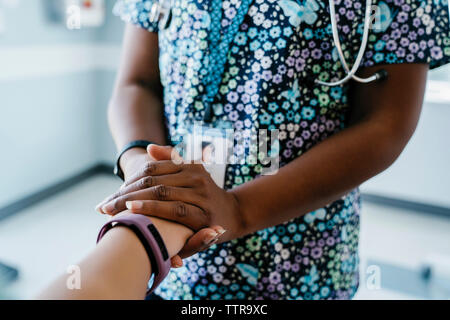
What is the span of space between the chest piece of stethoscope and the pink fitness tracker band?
43 cm

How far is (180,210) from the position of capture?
57cm

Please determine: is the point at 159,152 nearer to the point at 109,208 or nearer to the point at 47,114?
the point at 109,208

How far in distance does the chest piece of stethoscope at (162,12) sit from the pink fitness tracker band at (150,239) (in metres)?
0.43

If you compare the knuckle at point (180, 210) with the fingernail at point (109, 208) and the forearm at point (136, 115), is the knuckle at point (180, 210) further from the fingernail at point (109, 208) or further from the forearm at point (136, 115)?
the forearm at point (136, 115)

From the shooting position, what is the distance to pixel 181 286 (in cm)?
79

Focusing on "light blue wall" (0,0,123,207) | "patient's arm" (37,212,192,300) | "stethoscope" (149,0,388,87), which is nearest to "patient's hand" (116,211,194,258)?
"patient's arm" (37,212,192,300)

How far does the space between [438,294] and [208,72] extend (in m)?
1.94

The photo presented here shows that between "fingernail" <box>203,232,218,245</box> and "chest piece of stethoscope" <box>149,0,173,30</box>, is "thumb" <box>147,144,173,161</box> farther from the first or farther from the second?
"chest piece of stethoscope" <box>149,0,173,30</box>

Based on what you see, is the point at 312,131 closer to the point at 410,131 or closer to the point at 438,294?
the point at 410,131

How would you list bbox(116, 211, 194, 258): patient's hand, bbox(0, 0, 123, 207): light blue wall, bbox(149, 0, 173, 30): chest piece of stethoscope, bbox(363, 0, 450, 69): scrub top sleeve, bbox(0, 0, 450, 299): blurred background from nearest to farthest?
bbox(116, 211, 194, 258): patient's hand
bbox(363, 0, 450, 69): scrub top sleeve
bbox(149, 0, 173, 30): chest piece of stethoscope
bbox(0, 0, 450, 299): blurred background
bbox(0, 0, 123, 207): light blue wall

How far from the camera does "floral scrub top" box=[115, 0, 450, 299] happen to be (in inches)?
26.1

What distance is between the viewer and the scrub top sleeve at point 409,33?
64cm

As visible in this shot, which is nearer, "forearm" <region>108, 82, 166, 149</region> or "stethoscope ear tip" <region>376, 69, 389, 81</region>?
"stethoscope ear tip" <region>376, 69, 389, 81</region>
